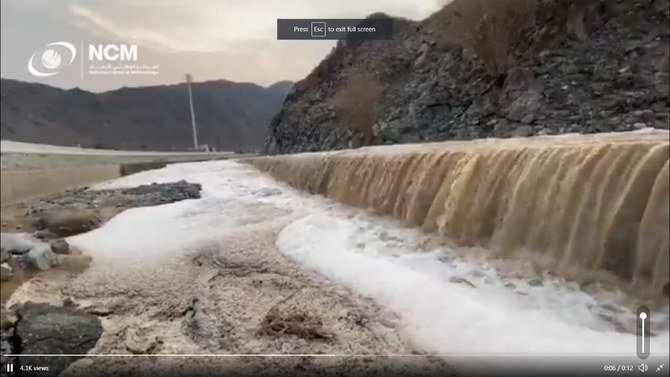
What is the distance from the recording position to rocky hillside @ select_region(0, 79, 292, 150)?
131cm

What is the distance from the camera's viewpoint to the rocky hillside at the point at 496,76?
4.28 ft

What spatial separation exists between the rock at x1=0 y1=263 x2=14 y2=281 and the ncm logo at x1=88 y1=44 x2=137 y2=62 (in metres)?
0.52

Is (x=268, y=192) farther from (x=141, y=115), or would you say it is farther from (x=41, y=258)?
(x=41, y=258)

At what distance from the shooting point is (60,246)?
131cm

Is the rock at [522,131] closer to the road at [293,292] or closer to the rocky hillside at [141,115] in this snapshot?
the road at [293,292]

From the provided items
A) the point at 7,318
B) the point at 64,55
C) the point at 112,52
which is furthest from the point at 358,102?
the point at 7,318

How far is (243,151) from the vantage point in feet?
4.75

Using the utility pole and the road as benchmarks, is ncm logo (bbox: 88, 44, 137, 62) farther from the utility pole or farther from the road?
the road

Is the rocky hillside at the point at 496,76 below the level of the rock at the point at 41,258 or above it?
above

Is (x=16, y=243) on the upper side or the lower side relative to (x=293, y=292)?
upper

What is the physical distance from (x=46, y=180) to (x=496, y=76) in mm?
1152

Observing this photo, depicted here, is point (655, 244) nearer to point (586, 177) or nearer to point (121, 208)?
point (586, 177)

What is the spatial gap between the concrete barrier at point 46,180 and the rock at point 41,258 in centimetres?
12

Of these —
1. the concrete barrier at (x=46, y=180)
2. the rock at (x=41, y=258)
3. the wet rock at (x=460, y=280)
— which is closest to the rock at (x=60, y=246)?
the rock at (x=41, y=258)
